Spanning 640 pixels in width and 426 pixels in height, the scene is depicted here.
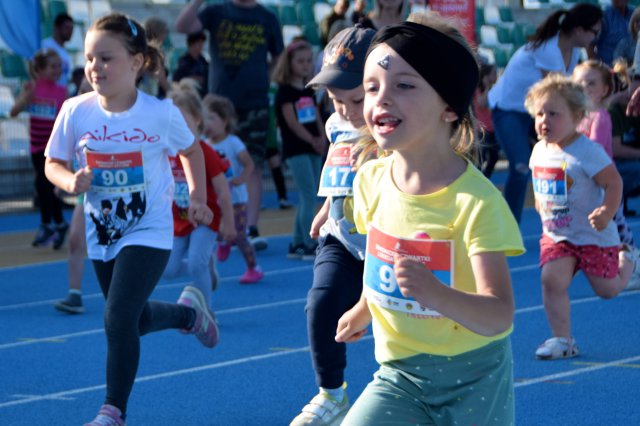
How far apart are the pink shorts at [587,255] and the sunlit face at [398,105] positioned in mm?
3303

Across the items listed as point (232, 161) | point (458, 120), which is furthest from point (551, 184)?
point (232, 161)

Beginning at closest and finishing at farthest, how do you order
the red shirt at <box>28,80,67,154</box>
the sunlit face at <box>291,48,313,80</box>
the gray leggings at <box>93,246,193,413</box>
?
1. the gray leggings at <box>93,246,193,413</box>
2. the sunlit face at <box>291,48,313,80</box>
3. the red shirt at <box>28,80,67,154</box>

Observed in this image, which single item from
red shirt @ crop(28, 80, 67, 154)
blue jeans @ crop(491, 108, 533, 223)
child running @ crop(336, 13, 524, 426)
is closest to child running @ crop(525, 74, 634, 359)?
child running @ crop(336, 13, 524, 426)

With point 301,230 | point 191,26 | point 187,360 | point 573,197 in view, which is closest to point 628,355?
point 573,197

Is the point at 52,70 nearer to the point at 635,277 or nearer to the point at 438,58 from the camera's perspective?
the point at 635,277

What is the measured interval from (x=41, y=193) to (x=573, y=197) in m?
6.28

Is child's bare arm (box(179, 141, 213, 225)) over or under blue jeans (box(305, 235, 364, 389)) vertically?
over

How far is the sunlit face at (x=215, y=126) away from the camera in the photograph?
962 cm

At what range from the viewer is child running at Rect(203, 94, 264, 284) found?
930 centimetres

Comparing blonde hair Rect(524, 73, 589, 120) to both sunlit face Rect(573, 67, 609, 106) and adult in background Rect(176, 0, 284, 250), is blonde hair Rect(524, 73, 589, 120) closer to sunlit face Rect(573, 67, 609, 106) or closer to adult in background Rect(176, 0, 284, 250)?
sunlit face Rect(573, 67, 609, 106)

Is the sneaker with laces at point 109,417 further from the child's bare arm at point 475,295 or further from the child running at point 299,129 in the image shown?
the child running at point 299,129

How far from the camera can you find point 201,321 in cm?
622

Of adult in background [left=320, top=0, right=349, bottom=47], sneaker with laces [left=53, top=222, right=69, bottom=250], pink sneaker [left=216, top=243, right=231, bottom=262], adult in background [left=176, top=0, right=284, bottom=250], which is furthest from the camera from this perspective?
adult in background [left=320, top=0, right=349, bottom=47]

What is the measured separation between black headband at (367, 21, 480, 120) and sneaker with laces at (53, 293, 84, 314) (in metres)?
5.21
